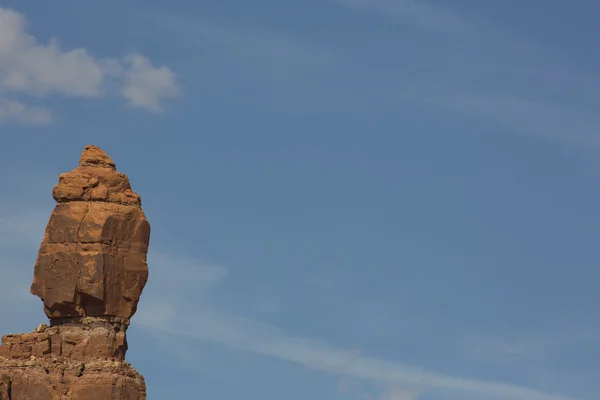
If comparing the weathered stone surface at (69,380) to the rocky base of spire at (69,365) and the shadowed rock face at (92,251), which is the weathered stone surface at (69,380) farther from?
the shadowed rock face at (92,251)

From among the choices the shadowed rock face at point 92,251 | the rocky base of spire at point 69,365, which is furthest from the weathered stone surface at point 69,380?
the shadowed rock face at point 92,251

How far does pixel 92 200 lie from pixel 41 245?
3.54 metres

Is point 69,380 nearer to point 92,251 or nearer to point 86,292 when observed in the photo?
point 86,292

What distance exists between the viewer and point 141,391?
624 ft

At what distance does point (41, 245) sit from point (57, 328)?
4724mm

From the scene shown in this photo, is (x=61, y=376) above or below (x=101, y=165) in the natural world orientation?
below

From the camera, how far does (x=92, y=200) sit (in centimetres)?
19300

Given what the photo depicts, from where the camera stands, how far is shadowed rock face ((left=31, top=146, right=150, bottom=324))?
191 metres

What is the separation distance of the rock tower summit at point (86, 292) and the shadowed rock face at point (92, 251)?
0.17 ft

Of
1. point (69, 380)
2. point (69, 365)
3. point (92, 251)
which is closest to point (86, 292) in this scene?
point (92, 251)

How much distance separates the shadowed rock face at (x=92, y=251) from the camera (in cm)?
19138

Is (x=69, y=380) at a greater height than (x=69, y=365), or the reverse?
(x=69, y=365)

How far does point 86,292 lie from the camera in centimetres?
19088

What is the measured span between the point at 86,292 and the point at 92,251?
2.27m
